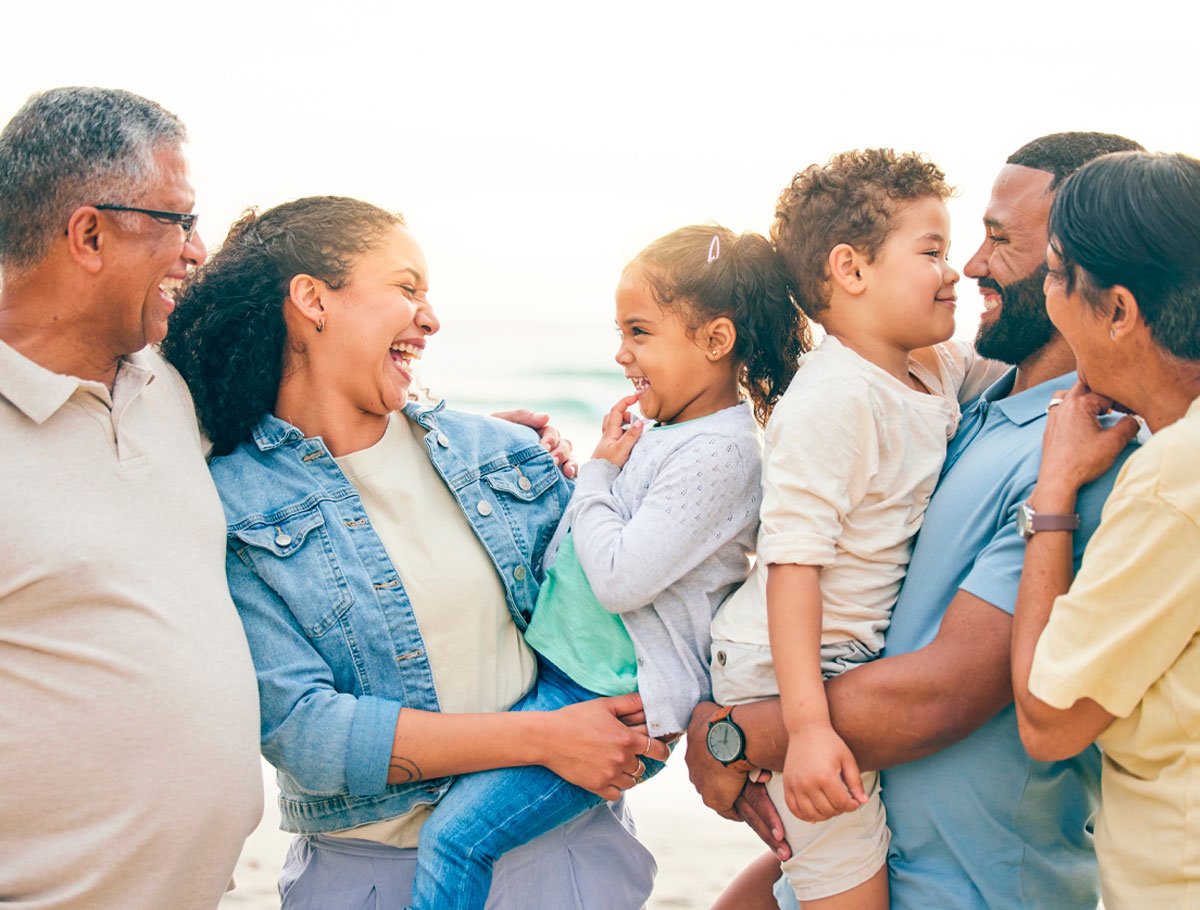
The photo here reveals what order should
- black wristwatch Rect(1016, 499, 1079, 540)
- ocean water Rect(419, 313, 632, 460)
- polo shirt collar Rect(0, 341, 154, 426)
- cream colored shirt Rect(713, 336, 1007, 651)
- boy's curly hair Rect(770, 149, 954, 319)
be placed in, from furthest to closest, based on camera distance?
ocean water Rect(419, 313, 632, 460) < boy's curly hair Rect(770, 149, 954, 319) < cream colored shirt Rect(713, 336, 1007, 651) < polo shirt collar Rect(0, 341, 154, 426) < black wristwatch Rect(1016, 499, 1079, 540)

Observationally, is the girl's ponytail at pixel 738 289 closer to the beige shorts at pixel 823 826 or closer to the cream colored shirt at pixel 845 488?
the cream colored shirt at pixel 845 488

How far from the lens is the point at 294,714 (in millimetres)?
2486

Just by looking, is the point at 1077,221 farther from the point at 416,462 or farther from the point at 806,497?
the point at 416,462

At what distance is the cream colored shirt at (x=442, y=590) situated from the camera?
2.66 m

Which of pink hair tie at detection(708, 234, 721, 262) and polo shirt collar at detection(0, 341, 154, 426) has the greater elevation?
pink hair tie at detection(708, 234, 721, 262)

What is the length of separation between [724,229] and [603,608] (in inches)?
37.5

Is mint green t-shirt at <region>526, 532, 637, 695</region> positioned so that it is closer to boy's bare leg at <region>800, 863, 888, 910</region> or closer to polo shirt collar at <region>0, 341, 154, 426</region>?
boy's bare leg at <region>800, 863, 888, 910</region>

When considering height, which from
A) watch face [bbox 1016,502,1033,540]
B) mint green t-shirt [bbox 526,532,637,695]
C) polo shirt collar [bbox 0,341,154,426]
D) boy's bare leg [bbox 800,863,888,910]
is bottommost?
boy's bare leg [bbox 800,863,888,910]

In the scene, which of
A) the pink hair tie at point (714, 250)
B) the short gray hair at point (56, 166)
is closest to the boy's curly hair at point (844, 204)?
the pink hair tie at point (714, 250)

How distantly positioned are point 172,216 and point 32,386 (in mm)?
478

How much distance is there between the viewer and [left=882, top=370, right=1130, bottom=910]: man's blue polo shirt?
7.61 ft

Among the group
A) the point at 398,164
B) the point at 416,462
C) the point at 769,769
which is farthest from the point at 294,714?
the point at 398,164

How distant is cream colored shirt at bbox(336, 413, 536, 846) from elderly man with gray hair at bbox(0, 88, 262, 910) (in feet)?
1.22

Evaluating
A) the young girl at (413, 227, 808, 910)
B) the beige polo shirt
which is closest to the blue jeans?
the young girl at (413, 227, 808, 910)
